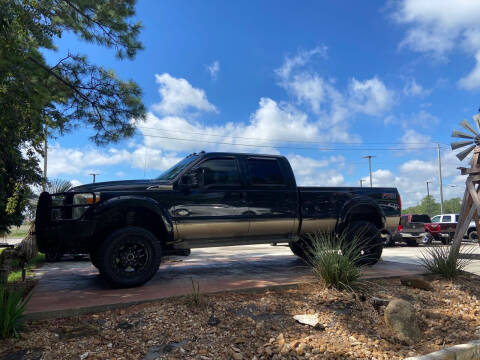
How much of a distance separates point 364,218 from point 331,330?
380 cm

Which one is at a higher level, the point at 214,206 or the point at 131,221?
the point at 214,206

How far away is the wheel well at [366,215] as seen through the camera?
676 cm

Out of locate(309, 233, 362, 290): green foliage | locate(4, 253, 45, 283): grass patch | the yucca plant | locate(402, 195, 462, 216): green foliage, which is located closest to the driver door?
locate(309, 233, 362, 290): green foliage

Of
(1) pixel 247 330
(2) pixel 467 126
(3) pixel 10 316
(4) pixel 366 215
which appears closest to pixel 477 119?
(2) pixel 467 126

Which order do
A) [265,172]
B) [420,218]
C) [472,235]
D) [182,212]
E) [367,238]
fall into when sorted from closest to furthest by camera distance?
[182,212]
[265,172]
[367,238]
[420,218]
[472,235]

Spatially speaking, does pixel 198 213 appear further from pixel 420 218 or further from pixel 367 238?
pixel 420 218

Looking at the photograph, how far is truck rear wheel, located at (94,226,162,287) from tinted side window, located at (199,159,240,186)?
1.31 m

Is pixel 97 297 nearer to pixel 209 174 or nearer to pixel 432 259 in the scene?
pixel 209 174

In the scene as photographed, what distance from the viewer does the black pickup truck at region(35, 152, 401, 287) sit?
489 cm

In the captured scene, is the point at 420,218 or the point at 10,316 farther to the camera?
the point at 420,218

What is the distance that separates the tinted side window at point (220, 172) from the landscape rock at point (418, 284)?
3124mm

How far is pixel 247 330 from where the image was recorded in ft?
11.8

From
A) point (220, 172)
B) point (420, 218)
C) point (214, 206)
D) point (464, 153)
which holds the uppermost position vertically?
point (464, 153)

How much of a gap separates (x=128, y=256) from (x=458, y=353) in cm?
411
